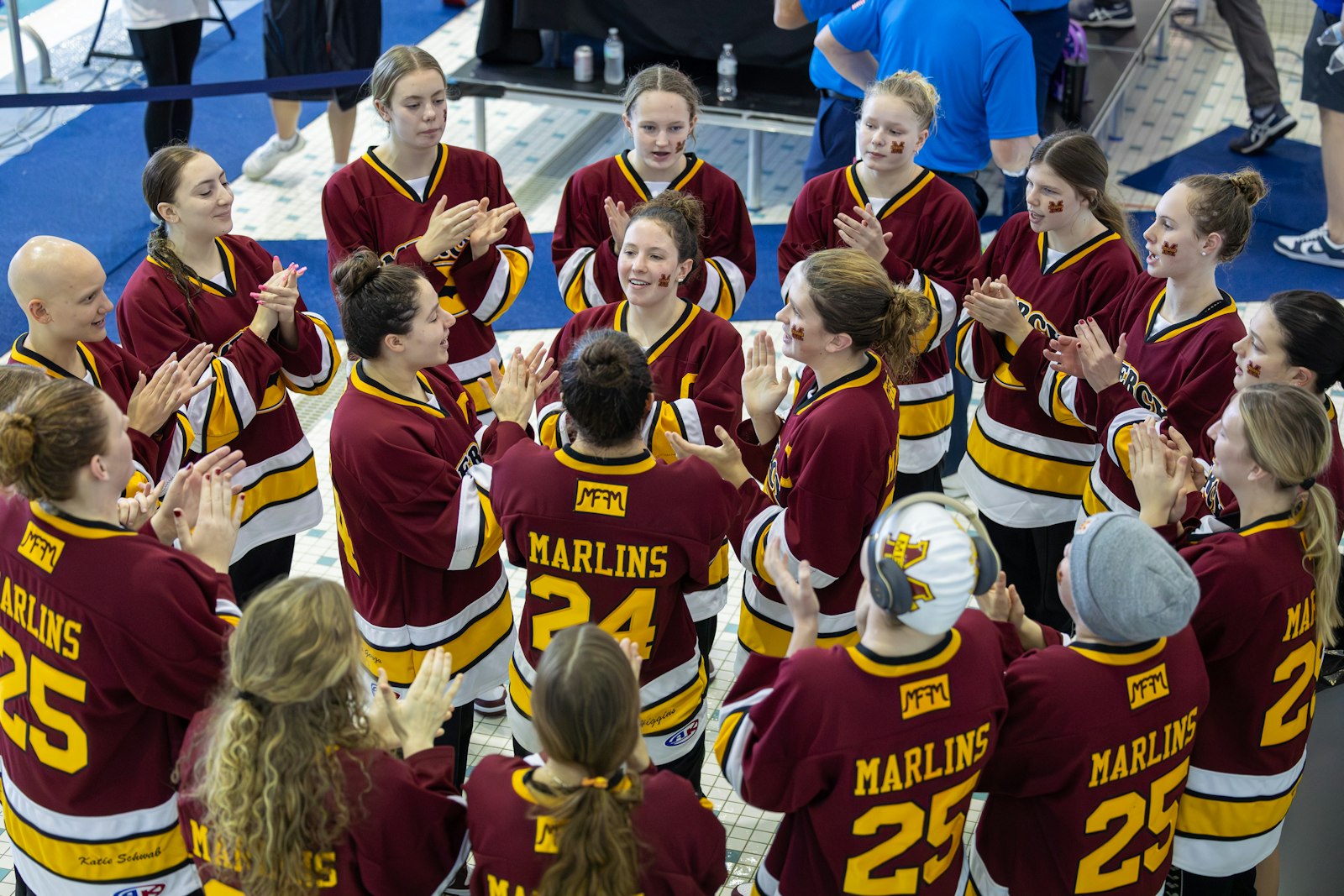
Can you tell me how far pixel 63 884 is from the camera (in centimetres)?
256

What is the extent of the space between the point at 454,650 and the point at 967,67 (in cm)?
294

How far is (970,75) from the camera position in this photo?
15.7 feet

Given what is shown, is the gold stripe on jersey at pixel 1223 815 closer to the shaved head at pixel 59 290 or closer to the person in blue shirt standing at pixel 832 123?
the shaved head at pixel 59 290

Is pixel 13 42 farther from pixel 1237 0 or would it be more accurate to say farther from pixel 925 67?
pixel 1237 0

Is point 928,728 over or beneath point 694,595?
over

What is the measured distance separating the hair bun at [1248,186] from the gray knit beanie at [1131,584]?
61.1 inches

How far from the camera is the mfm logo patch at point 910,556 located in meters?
2.10

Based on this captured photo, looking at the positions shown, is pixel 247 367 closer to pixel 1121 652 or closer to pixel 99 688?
pixel 99 688

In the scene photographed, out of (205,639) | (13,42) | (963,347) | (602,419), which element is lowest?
(13,42)

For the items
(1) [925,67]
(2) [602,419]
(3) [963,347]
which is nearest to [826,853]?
(2) [602,419]

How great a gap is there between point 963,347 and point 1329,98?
145 inches

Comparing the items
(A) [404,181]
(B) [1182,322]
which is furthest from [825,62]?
(B) [1182,322]

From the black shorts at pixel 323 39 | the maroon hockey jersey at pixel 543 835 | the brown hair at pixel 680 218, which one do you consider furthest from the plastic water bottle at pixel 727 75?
the maroon hockey jersey at pixel 543 835

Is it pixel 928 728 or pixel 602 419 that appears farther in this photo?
pixel 602 419
